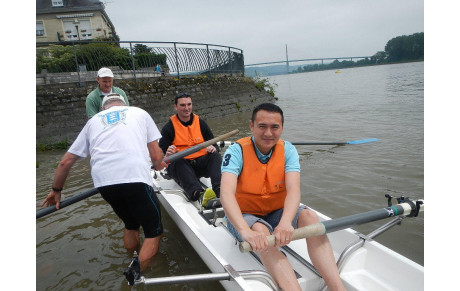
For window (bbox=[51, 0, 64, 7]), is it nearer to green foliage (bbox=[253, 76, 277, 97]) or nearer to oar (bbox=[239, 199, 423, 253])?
green foliage (bbox=[253, 76, 277, 97])

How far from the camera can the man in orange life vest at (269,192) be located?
2.27 m

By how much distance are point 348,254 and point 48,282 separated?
294cm

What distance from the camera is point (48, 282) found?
318cm

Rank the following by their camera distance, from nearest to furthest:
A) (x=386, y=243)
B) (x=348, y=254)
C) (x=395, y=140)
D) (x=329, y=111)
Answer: (x=348, y=254) < (x=386, y=243) < (x=395, y=140) < (x=329, y=111)

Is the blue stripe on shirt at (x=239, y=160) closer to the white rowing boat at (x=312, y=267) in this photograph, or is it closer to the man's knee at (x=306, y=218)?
the man's knee at (x=306, y=218)

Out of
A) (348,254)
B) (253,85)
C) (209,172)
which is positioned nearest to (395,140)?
(209,172)

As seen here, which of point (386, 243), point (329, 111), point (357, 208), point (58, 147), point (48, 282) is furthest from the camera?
point (329, 111)

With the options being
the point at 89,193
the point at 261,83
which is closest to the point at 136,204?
the point at 89,193

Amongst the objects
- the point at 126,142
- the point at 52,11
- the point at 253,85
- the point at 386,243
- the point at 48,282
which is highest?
the point at 52,11

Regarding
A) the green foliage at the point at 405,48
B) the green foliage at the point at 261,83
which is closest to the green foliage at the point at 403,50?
the green foliage at the point at 405,48

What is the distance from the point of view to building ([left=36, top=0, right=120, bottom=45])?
26.4 meters

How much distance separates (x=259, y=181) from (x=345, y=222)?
716mm

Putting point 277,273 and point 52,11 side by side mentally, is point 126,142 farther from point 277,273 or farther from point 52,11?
point 52,11

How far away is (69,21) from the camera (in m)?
26.9
